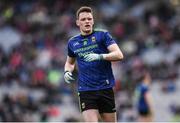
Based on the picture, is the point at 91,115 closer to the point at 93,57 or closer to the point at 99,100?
the point at 99,100

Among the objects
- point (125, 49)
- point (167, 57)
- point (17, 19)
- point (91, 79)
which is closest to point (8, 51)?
point (17, 19)

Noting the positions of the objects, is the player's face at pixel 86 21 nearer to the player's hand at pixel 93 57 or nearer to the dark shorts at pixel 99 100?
the player's hand at pixel 93 57

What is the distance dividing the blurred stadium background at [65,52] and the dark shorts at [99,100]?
33.5 feet

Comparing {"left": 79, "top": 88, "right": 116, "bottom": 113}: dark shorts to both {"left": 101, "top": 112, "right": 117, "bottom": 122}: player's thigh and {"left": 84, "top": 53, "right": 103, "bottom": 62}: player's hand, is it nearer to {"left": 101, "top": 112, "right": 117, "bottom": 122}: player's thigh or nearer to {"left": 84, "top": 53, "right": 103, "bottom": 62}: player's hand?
{"left": 101, "top": 112, "right": 117, "bottom": 122}: player's thigh

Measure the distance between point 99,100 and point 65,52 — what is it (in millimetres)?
12949

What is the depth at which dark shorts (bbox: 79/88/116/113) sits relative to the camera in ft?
31.4

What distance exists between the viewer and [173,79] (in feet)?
68.6

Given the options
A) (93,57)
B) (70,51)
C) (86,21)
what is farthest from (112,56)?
(70,51)

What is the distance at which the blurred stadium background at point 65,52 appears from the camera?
20656 mm

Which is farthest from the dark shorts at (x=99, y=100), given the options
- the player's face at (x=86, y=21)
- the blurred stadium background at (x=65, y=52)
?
the blurred stadium background at (x=65, y=52)

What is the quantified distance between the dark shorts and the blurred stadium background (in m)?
10.2

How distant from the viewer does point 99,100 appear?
9.66 m

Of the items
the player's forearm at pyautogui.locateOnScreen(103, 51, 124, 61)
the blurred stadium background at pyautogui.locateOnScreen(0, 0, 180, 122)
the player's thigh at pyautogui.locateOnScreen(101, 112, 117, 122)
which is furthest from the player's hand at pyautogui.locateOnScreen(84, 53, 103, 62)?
the blurred stadium background at pyautogui.locateOnScreen(0, 0, 180, 122)

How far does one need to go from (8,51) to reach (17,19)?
216 cm
